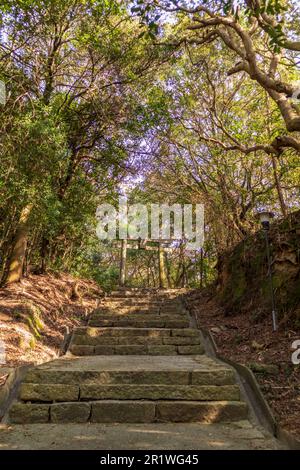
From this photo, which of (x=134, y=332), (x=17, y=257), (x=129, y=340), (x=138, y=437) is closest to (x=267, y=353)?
(x=129, y=340)

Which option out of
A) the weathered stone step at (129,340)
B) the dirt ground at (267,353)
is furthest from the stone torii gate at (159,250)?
the weathered stone step at (129,340)

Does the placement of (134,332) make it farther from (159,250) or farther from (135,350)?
(159,250)

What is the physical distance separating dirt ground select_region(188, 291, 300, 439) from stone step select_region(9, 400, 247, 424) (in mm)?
466

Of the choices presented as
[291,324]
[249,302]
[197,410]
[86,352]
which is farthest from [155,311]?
[197,410]

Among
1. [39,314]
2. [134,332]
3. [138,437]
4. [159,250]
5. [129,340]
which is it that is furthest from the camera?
[159,250]

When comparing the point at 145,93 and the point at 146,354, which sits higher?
the point at 145,93

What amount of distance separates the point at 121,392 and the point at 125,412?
32cm

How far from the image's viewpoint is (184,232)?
1445cm

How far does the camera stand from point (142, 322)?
7.71m

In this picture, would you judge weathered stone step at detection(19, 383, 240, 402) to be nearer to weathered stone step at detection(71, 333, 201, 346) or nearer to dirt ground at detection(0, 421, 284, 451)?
dirt ground at detection(0, 421, 284, 451)

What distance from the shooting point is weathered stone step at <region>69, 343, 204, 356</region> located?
624cm
